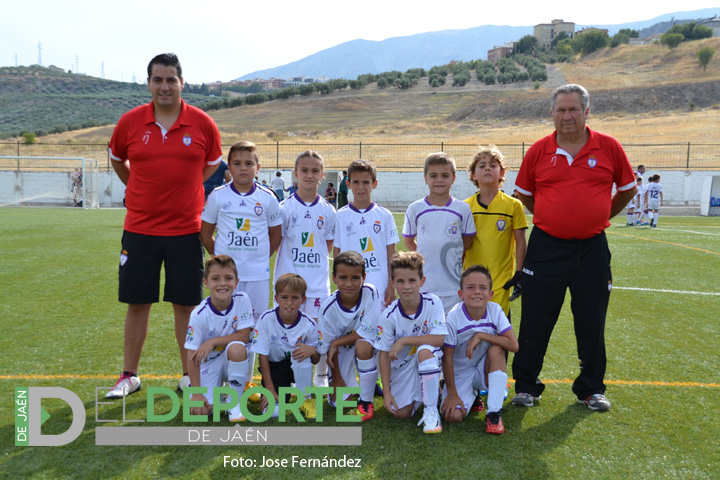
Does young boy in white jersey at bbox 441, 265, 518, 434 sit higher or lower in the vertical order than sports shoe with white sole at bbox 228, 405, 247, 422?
higher

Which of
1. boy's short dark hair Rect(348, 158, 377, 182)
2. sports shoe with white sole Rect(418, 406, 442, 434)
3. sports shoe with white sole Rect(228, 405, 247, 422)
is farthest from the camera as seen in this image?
boy's short dark hair Rect(348, 158, 377, 182)

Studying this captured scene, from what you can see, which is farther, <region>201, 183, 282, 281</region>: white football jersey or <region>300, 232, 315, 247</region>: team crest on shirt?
<region>300, 232, 315, 247</region>: team crest on shirt

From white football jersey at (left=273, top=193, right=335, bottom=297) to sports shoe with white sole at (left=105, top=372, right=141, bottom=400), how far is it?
1203 mm

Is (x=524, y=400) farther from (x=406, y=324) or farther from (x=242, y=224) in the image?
(x=242, y=224)

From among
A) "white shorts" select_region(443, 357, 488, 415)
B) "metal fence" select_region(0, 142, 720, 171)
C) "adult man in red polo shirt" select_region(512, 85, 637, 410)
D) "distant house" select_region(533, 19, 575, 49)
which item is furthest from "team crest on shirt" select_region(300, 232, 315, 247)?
"distant house" select_region(533, 19, 575, 49)

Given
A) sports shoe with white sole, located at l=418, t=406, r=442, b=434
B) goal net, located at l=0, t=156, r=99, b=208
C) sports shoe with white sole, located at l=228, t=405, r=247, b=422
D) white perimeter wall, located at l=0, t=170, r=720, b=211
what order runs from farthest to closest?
1. goal net, located at l=0, t=156, r=99, b=208
2. white perimeter wall, located at l=0, t=170, r=720, b=211
3. sports shoe with white sole, located at l=228, t=405, r=247, b=422
4. sports shoe with white sole, located at l=418, t=406, r=442, b=434

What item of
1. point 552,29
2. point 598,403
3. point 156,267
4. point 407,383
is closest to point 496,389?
point 407,383

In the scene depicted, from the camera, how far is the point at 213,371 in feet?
10.9

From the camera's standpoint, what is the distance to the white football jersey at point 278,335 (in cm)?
334

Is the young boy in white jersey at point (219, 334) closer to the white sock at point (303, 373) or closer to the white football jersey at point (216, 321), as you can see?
the white football jersey at point (216, 321)

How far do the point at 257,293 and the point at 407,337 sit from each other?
1.15 m

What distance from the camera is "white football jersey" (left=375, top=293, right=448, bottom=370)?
10.6ft

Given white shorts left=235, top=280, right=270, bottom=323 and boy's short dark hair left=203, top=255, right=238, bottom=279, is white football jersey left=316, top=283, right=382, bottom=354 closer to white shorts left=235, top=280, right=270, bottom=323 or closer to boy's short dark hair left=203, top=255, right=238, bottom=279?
white shorts left=235, top=280, right=270, bottom=323

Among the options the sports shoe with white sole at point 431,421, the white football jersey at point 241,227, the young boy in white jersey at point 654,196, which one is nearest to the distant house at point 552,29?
the young boy in white jersey at point 654,196
